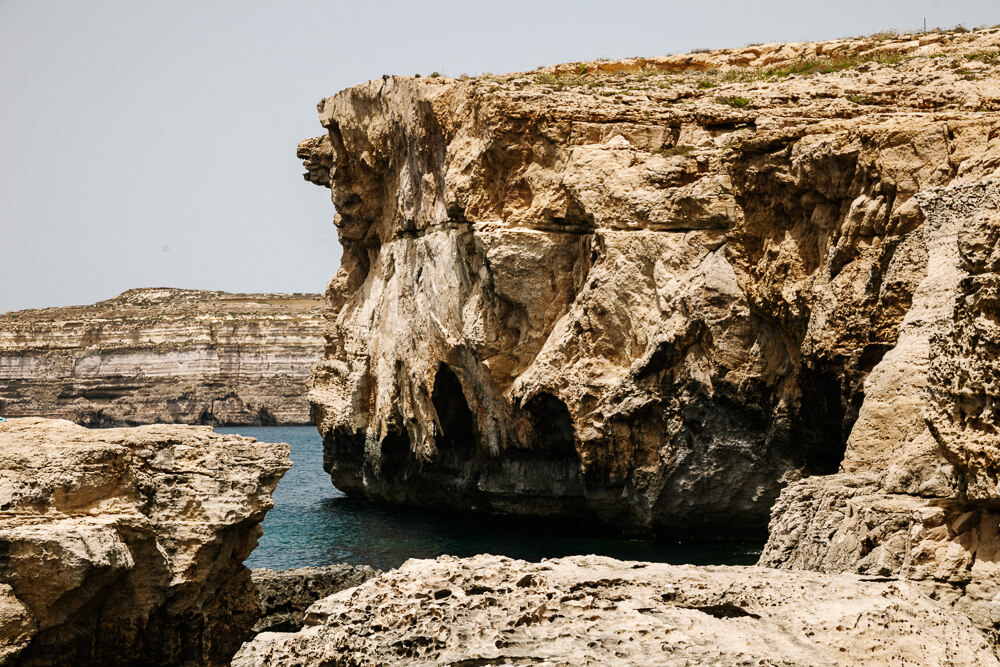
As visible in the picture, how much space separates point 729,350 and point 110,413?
8956 centimetres

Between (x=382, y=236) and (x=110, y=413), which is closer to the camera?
(x=382, y=236)

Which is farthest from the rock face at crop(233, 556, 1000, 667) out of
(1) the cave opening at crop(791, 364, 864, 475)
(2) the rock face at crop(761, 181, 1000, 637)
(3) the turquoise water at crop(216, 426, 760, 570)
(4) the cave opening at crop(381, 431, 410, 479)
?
(4) the cave opening at crop(381, 431, 410, 479)

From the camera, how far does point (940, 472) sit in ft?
31.0

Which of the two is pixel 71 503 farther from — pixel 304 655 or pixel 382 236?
pixel 382 236

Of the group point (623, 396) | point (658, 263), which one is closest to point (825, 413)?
point (623, 396)

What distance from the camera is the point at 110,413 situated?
105000 mm

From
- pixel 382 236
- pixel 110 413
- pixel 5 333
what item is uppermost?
pixel 382 236

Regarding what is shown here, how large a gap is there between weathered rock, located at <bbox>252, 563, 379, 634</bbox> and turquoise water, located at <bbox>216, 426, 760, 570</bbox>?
6599 mm

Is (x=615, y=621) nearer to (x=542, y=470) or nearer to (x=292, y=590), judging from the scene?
(x=292, y=590)

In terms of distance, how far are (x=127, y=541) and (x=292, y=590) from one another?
316 inches

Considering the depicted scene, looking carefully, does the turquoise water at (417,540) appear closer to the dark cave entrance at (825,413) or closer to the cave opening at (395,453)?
the cave opening at (395,453)

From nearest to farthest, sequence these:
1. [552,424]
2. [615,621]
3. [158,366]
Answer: [615,621] → [552,424] → [158,366]

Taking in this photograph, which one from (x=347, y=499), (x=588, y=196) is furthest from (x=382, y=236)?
(x=588, y=196)

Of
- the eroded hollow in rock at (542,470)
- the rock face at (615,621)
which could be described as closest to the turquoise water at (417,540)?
the eroded hollow in rock at (542,470)
